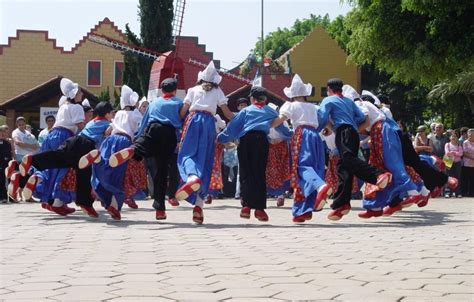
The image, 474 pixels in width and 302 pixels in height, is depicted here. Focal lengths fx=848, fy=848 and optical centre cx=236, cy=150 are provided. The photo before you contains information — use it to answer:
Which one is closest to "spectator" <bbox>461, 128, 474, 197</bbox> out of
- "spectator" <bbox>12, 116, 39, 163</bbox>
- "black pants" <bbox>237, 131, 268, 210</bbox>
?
"spectator" <bbox>12, 116, 39, 163</bbox>

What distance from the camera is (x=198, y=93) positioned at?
32.3 feet

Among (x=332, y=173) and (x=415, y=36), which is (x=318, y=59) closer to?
(x=415, y=36)

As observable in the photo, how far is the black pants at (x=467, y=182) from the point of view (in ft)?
62.7

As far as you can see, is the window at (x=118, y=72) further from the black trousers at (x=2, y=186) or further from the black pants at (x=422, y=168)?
the black pants at (x=422, y=168)

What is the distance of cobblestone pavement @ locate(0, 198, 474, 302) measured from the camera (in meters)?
4.79

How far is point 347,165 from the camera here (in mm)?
9781

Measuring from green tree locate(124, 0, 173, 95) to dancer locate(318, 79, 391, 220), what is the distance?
94.7ft

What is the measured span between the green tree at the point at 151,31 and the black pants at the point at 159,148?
94.7 feet

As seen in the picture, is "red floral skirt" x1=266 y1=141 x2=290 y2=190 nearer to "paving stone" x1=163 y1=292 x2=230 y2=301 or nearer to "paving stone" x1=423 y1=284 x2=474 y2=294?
"paving stone" x1=423 y1=284 x2=474 y2=294

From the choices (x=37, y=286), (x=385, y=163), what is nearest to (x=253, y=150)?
(x=385, y=163)

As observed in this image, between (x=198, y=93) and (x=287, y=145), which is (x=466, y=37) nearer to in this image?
(x=287, y=145)

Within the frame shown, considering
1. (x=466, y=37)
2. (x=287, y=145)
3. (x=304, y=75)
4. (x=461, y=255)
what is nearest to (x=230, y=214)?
(x=287, y=145)

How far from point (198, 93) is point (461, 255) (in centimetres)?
429

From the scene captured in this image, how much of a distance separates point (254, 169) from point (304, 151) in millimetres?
648
